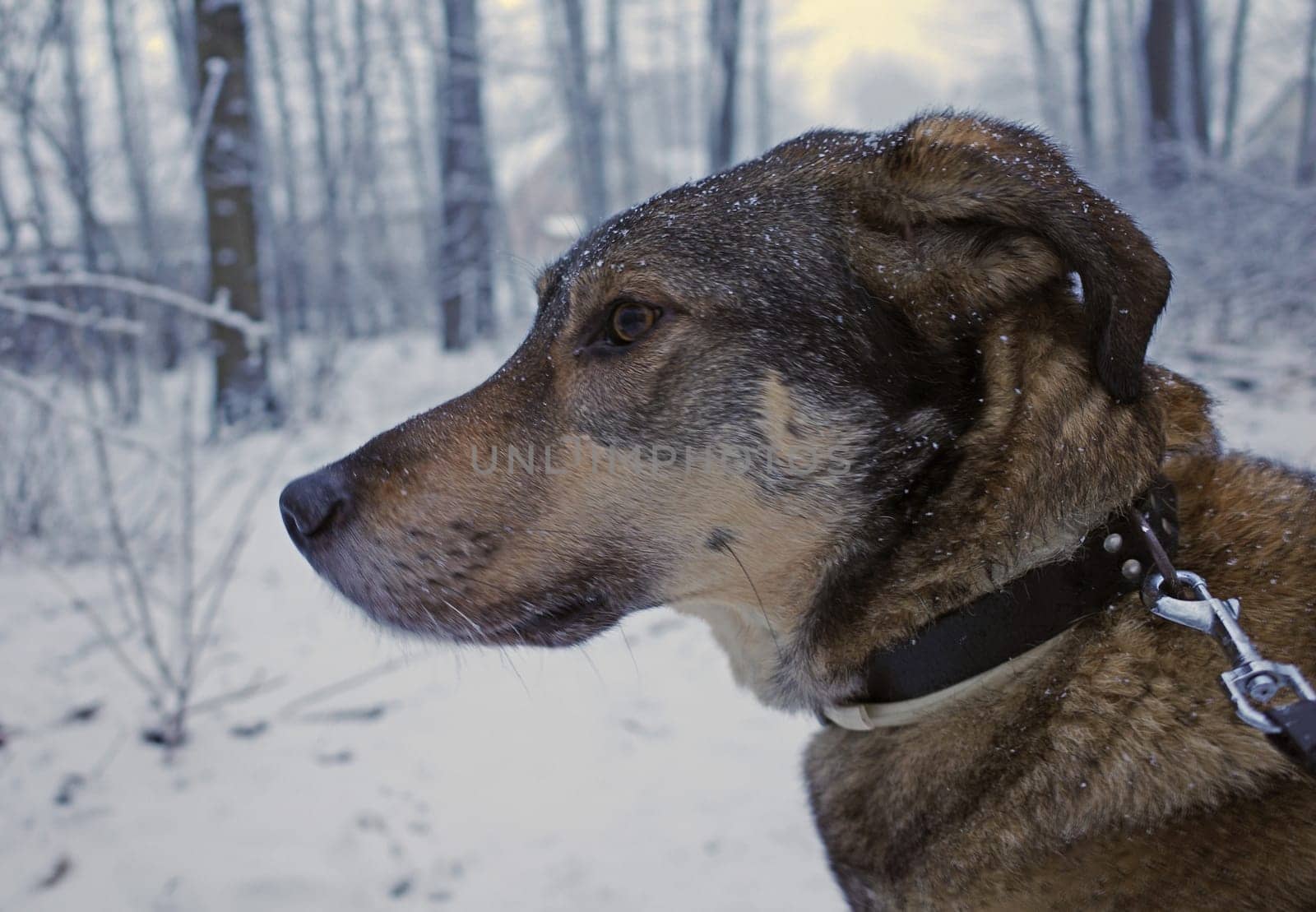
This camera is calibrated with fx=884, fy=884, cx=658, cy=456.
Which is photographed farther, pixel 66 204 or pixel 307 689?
pixel 66 204

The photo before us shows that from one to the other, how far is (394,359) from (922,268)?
62.4ft

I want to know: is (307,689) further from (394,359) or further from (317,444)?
(394,359)

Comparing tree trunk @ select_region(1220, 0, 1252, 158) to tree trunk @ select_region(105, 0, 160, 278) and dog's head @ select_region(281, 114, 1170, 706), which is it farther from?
dog's head @ select_region(281, 114, 1170, 706)

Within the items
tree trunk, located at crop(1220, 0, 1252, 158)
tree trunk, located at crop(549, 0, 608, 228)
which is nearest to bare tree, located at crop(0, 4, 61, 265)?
tree trunk, located at crop(549, 0, 608, 228)


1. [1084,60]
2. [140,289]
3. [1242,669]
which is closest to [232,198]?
[140,289]

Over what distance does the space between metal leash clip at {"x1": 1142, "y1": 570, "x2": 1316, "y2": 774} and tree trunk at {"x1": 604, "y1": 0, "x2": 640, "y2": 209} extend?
20399 millimetres

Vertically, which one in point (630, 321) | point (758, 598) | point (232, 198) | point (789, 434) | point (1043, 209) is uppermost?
point (1043, 209)

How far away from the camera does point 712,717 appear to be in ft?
15.1

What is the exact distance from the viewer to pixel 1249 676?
1.62 meters

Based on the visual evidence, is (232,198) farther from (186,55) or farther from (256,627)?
(256,627)

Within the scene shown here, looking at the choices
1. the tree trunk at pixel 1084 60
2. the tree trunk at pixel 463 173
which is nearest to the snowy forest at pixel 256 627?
the tree trunk at pixel 463 173

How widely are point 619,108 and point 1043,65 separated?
1566 cm

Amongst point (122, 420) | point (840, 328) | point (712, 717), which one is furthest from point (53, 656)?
point (840, 328)

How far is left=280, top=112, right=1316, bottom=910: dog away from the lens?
180 cm
